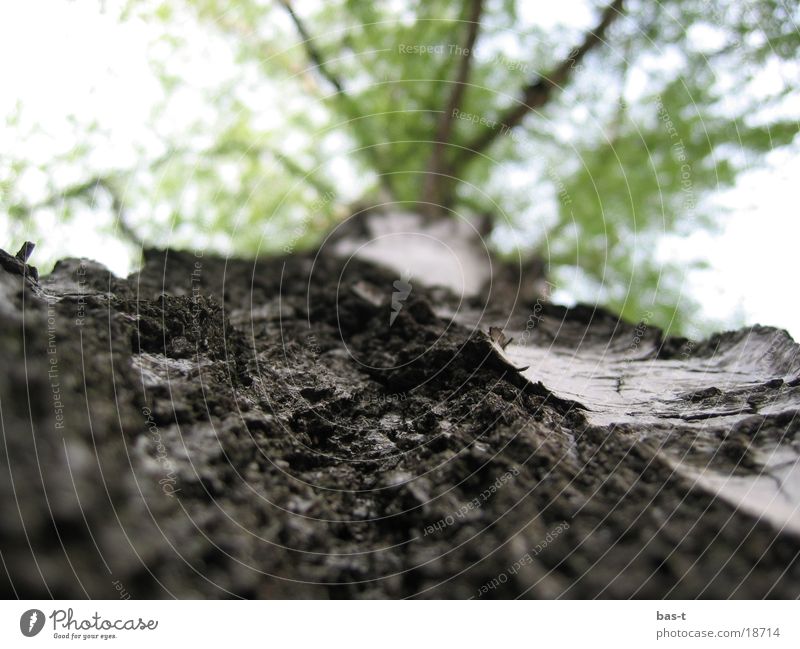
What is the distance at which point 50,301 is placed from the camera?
1383 millimetres

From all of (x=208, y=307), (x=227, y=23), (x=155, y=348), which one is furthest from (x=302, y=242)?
(x=155, y=348)

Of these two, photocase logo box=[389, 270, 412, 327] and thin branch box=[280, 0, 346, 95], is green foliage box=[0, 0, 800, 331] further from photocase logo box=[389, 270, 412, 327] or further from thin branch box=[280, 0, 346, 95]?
photocase logo box=[389, 270, 412, 327]

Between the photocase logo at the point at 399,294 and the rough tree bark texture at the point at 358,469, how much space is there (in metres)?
0.48

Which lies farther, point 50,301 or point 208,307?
point 208,307

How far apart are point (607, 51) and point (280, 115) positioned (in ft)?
8.23
